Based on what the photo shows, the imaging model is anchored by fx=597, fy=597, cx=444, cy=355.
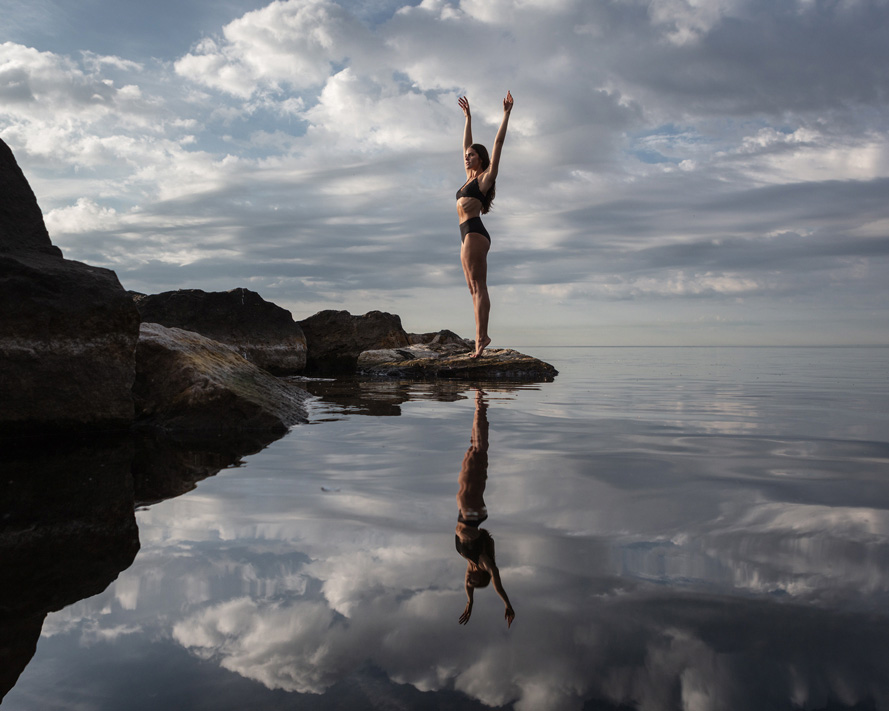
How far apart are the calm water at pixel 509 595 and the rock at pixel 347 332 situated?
513 inches

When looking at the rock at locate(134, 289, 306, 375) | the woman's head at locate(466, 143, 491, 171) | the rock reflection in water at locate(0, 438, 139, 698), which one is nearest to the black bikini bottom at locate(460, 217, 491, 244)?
the woman's head at locate(466, 143, 491, 171)

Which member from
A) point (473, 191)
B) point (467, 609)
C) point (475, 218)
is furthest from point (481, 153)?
point (467, 609)

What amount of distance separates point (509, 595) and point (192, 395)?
142 inches

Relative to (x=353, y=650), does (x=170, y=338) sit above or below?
above

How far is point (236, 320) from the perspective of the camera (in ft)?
40.0

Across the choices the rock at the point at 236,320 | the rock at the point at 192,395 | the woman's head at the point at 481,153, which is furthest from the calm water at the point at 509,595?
the rock at the point at 236,320

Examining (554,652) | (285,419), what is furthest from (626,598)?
(285,419)

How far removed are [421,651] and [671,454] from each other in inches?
97.5

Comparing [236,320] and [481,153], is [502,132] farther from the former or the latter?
[236,320]

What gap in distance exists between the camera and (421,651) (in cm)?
133

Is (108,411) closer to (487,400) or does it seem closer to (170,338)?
(170,338)

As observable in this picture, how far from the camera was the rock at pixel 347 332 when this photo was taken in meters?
A: 16.3

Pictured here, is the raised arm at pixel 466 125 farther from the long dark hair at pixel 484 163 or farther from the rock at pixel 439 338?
the rock at pixel 439 338

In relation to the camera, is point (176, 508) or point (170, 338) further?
point (170, 338)
